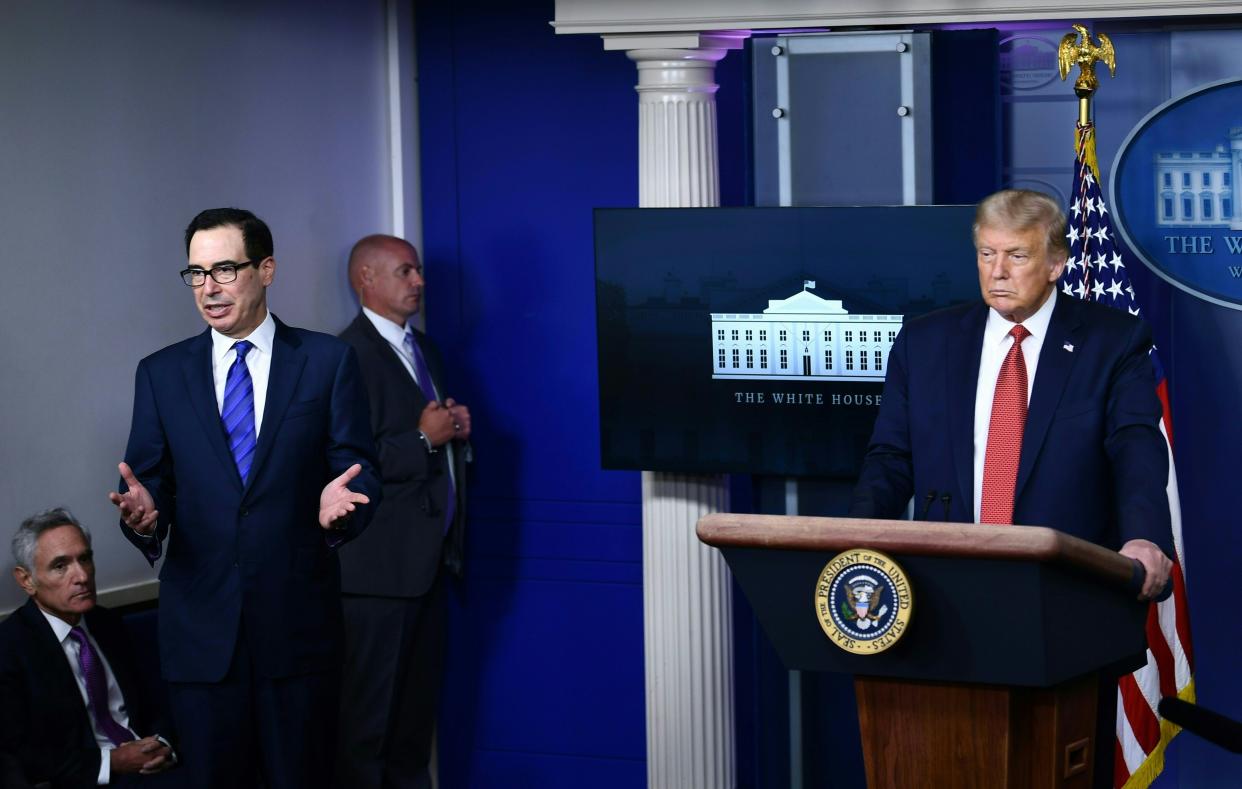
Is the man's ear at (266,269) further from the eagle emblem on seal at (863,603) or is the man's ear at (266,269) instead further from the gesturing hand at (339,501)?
the eagle emblem on seal at (863,603)

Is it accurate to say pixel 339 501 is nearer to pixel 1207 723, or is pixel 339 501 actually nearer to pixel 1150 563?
pixel 1150 563

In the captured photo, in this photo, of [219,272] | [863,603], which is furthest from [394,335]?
[863,603]

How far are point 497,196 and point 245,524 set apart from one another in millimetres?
2566

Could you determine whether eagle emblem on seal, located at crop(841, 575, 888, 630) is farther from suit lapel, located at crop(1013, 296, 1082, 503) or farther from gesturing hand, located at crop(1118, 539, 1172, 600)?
suit lapel, located at crop(1013, 296, 1082, 503)

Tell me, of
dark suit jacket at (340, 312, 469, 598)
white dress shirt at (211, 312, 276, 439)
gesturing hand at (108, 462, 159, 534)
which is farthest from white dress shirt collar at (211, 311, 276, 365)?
dark suit jacket at (340, 312, 469, 598)

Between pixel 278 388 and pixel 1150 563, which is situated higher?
pixel 278 388

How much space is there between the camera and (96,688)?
432cm

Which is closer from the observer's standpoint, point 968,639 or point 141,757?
point 968,639

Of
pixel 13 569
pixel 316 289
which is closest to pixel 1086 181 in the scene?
pixel 316 289

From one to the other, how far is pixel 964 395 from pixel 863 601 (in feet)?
2.84

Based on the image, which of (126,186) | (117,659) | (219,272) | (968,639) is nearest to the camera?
(968,639)

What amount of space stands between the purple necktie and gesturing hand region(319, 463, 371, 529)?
1.97 metres

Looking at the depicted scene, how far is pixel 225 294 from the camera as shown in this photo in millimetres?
3621

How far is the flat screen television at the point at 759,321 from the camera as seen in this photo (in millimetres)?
4477
